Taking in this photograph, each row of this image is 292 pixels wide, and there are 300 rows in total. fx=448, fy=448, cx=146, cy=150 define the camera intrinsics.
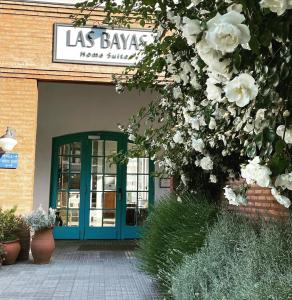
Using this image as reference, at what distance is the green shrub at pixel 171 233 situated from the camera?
489 cm

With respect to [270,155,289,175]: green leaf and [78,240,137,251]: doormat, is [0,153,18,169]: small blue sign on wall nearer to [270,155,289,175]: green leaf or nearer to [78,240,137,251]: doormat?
[78,240,137,251]: doormat

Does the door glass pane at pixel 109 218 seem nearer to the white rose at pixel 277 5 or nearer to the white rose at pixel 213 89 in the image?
the white rose at pixel 213 89

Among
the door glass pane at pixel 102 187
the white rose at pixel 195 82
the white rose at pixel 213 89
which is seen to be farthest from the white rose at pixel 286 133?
the door glass pane at pixel 102 187

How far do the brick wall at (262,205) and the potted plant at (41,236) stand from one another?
11.2 ft

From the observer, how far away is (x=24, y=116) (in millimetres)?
8523

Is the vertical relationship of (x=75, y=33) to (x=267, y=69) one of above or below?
above

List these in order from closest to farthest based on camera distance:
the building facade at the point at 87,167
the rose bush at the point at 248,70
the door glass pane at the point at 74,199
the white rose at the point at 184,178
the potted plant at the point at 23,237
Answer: the rose bush at the point at 248,70
the white rose at the point at 184,178
the potted plant at the point at 23,237
the building facade at the point at 87,167
the door glass pane at the point at 74,199

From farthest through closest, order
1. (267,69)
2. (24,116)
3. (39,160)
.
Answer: (39,160), (24,116), (267,69)

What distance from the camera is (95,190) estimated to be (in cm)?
1112

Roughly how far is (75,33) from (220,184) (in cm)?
418

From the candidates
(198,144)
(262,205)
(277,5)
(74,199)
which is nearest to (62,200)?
(74,199)

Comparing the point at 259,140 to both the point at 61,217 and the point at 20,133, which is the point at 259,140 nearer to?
the point at 20,133

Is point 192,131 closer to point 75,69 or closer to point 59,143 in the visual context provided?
point 75,69

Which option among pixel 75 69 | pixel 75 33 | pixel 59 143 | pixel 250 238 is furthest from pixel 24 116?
pixel 250 238
